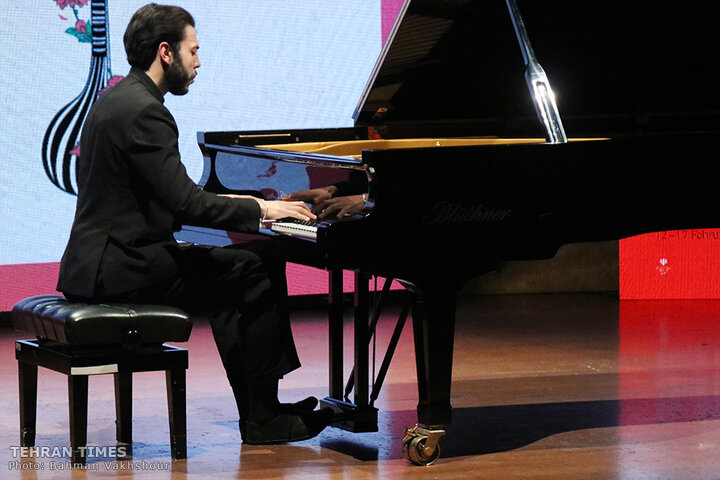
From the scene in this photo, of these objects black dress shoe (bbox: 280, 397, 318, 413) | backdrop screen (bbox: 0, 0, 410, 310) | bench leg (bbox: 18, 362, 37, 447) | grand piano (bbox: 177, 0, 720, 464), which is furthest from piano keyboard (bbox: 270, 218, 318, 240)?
backdrop screen (bbox: 0, 0, 410, 310)

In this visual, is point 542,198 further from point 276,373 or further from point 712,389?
point 712,389

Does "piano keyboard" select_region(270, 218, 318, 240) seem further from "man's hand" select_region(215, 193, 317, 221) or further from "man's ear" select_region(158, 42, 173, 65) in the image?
"man's ear" select_region(158, 42, 173, 65)

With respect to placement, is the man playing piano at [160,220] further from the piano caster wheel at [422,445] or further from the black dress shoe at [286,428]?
the piano caster wheel at [422,445]

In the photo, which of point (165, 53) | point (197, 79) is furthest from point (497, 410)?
point (197, 79)

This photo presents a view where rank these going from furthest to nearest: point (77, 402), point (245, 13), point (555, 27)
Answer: point (245, 13) → point (555, 27) → point (77, 402)

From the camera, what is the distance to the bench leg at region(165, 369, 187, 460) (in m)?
3.69

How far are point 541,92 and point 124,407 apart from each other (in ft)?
5.38

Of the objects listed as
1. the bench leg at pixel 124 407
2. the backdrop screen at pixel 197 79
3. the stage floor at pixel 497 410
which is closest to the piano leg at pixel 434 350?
the stage floor at pixel 497 410

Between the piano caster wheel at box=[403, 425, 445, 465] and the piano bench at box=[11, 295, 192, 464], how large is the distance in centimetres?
67

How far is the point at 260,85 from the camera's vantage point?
655cm

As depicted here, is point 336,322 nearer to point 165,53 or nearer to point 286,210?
point 286,210

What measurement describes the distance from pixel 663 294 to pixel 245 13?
280 cm

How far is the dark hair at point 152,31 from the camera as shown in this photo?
376 cm

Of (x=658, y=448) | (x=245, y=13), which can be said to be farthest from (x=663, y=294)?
(x=658, y=448)
